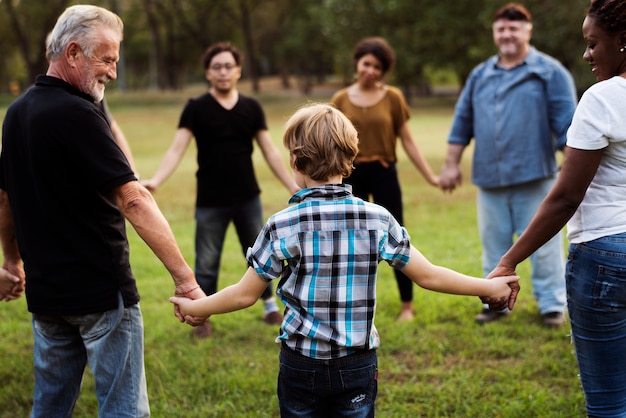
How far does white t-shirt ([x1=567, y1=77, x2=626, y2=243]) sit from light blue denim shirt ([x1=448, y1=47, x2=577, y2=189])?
299cm

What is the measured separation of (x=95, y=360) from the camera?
3.13 metres

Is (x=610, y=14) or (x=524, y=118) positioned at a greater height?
(x=610, y=14)

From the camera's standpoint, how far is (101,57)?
3.13 meters

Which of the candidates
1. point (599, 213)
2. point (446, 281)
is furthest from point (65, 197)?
point (599, 213)

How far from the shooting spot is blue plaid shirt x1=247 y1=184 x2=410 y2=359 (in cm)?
274

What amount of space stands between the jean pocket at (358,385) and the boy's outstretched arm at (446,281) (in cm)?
40

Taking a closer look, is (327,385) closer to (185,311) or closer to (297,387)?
(297,387)

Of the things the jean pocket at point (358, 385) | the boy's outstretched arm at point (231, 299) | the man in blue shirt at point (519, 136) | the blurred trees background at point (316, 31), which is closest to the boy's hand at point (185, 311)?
the boy's outstretched arm at point (231, 299)

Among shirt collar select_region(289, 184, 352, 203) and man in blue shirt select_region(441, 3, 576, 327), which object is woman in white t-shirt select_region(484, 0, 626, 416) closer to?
shirt collar select_region(289, 184, 352, 203)

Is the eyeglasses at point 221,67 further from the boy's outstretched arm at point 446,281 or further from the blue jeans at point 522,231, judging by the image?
the boy's outstretched arm at point 446,281

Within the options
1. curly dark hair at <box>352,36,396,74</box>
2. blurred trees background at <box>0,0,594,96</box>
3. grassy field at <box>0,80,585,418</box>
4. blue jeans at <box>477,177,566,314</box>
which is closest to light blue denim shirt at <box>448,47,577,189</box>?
blue jeans at <box>477,177,566,314</box>

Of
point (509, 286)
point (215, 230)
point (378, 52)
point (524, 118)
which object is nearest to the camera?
point (509, 286)

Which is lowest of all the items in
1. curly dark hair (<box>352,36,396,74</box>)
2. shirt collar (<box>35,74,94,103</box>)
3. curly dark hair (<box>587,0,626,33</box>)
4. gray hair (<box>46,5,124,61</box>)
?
curly dark hair (<box>352,36,396,74</box>)

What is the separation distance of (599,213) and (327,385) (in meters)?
1.32
